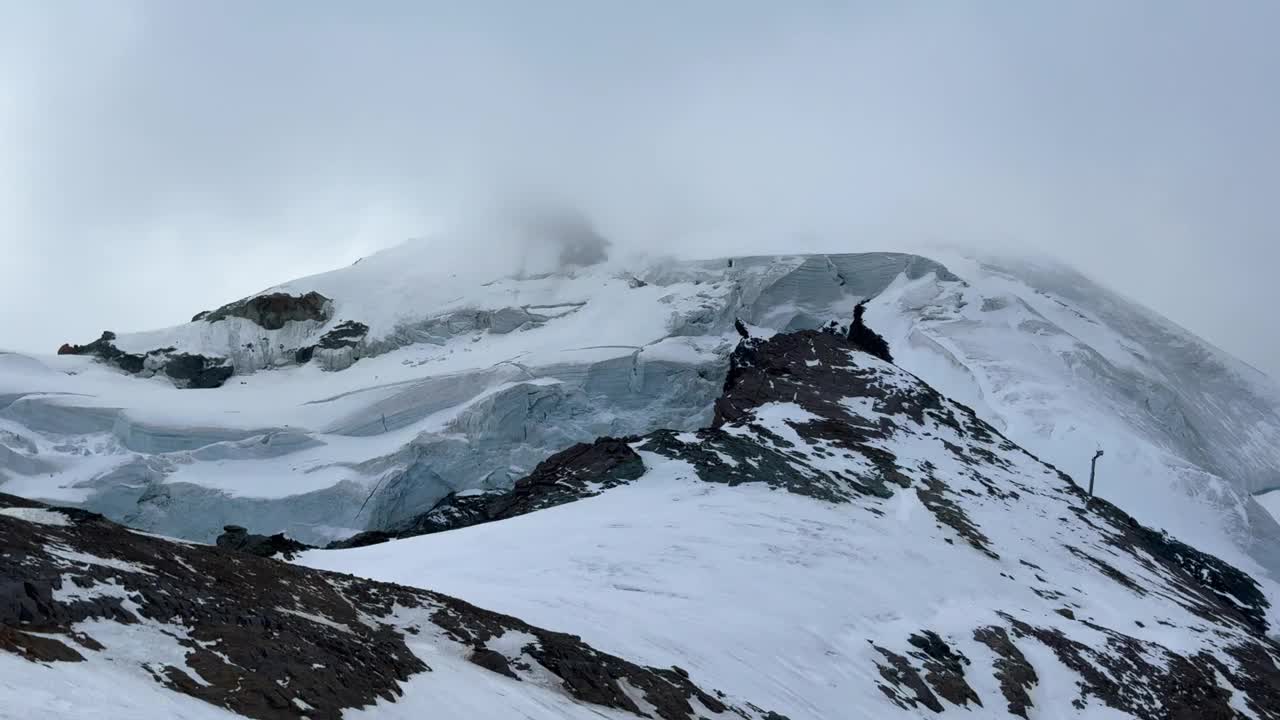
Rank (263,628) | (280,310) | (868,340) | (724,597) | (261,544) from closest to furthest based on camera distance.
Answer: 1. (263,628)
2. (724,597)
3. (261,544)
4. (868,340)
5. (280,310)

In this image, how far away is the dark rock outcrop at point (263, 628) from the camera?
44.7ft

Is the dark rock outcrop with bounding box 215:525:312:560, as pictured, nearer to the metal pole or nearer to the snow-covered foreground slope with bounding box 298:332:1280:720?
the snow-covered foreground slope with bounding box 298:332:1280:720

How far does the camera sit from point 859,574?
35844 mm

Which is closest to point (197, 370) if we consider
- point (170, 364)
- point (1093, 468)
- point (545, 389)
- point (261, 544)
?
point (170, 364)

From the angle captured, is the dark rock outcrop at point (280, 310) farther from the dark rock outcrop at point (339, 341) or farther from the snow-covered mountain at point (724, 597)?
the snow-covered mountain at point (724, 597)

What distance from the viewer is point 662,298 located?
87500 millimetres

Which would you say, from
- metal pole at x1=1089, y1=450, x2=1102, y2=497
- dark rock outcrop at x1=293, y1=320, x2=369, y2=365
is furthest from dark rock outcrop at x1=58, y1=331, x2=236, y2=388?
metal pole at x1=1089, y1=450, x2=1102, y2=497

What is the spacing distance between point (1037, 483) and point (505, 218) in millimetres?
62424

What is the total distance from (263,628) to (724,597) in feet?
54.6

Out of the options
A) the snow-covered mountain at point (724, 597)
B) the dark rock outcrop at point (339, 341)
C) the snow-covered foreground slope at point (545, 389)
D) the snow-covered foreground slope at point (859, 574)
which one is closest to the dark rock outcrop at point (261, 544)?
the snow-covered foreground slope at point (859, 574)

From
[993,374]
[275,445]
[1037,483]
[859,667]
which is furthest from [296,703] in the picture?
[993,374]

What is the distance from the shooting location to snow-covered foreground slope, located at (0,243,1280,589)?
66.6 meters

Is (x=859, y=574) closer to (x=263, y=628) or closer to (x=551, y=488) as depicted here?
(x=551, y=488)

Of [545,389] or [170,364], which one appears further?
[170,364]
